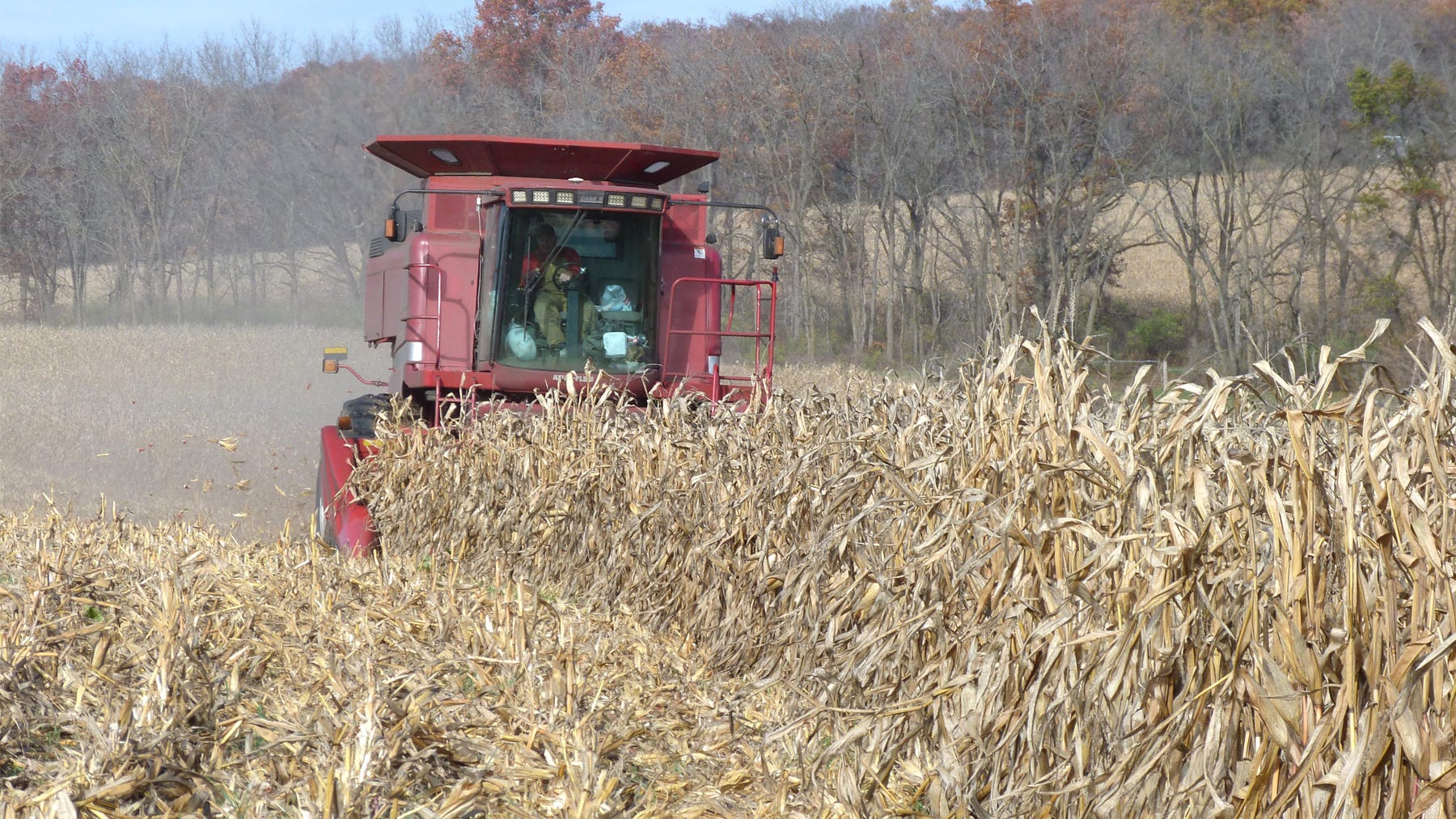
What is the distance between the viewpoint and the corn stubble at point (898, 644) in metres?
2.11

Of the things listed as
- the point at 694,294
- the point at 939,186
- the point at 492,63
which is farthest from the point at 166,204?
the point at 694,294

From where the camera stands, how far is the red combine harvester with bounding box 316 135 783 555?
24.5ft

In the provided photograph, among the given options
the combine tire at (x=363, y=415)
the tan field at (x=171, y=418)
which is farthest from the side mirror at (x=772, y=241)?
the tan field at (x=171, y=418)

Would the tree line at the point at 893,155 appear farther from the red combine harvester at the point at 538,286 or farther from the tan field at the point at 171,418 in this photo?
the red combine harvester at the point at 538,286

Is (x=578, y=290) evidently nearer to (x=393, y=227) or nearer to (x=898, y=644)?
(x=393, y=227)

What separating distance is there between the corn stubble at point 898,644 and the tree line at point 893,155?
14466mm

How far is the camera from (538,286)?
7.72 metres

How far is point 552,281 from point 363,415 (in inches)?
56.6

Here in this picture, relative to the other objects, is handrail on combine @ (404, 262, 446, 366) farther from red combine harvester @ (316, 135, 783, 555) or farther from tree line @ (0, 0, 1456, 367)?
tree line @ (0, 0, 1456, 367)

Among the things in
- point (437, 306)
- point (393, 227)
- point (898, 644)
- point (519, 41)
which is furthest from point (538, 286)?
point (519, 41)

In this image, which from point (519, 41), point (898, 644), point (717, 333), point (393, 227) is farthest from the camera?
point (519, 41)

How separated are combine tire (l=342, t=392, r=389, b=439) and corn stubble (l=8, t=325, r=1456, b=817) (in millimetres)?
2705

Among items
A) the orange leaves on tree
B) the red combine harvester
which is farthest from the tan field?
the orange leaves on tree

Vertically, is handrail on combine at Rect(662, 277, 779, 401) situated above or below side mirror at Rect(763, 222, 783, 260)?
below
